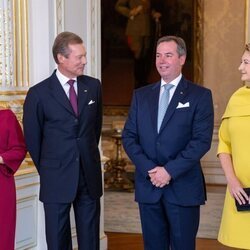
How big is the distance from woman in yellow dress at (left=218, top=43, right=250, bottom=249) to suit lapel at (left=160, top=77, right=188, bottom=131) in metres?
0.50

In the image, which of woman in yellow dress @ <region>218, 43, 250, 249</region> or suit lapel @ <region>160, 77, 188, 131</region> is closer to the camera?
woman in yellow dress @ <region>218, 43, 250, 249</region>

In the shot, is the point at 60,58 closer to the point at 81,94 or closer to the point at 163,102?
the point at 81,94

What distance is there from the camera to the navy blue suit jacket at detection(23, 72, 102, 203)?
163 inches

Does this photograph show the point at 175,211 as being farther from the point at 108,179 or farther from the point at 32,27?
the point at 108,179

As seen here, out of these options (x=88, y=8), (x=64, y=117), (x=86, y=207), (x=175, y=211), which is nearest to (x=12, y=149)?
(x=64, y=117)

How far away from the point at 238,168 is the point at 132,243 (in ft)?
9.73

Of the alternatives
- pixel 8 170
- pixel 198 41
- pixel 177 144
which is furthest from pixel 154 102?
pixel 198 41

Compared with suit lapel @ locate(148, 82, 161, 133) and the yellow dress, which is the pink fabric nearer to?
suit lapel @ locate(148, 82, 161, 133)

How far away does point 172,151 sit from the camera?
157 inches

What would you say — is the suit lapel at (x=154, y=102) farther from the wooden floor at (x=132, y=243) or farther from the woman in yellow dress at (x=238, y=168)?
the wooden floor at (x=132, y=243)

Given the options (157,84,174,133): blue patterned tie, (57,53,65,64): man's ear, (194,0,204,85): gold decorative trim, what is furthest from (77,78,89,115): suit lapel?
(194,0,204,85): gold decorative trim

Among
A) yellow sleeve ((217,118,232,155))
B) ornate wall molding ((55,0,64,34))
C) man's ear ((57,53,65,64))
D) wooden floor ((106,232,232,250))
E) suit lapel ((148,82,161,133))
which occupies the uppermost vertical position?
ornate wall molding ((55,0,64,34))

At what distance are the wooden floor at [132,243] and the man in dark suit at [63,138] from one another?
1876mm

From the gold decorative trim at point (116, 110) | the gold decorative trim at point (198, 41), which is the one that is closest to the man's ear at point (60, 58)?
the gold decorative trim at point (198, 41)
